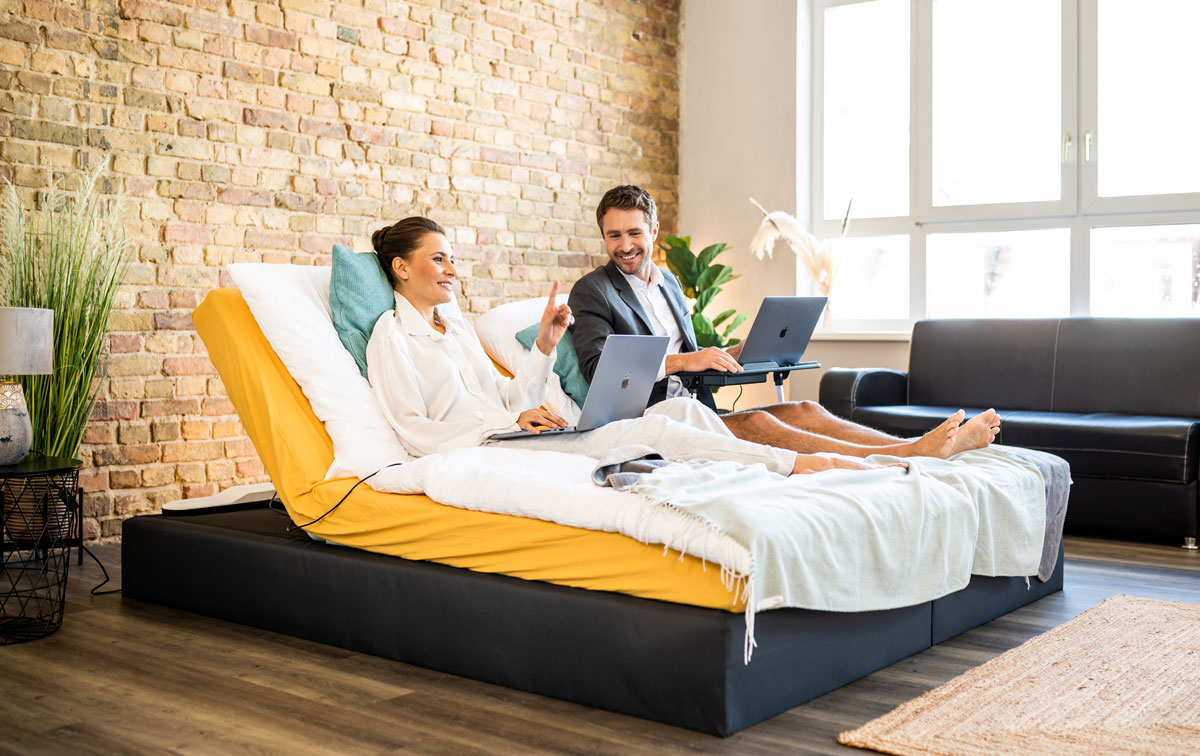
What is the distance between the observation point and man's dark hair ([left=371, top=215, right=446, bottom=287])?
11.1 ft

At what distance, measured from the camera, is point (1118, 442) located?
14.4 ft

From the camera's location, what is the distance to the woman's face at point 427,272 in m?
3.36

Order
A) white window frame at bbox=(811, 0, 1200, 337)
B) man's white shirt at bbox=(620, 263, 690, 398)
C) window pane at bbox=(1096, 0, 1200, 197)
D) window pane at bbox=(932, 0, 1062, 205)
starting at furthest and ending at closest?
1. window pane at bbox=(932, 0, 1062, 205)
2. white window frame at bbox=(811, 0, 1200, 337)
3. window pane at bbox=(1096, 0, 1200, 197)
4. man's white shirt at bbox=(620, 263, 690, 398)

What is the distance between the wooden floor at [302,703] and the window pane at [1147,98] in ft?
10.9

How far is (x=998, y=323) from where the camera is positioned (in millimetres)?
5496

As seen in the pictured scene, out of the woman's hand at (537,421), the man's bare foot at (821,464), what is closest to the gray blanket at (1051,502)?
the man's bare foot at (821,464)

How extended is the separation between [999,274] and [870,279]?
74 centimetres

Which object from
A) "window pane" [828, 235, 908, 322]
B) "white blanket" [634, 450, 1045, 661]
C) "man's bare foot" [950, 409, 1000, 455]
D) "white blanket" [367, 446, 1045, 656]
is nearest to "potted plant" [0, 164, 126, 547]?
"white blanket" [367, 446, 1045, 656]

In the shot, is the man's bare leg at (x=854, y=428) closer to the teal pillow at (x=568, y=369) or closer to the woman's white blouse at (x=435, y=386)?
the teal pillow at (x=568, y=369)

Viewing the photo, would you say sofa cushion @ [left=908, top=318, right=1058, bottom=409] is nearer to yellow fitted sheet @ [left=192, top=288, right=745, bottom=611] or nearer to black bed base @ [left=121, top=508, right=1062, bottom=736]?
black bed base @ [left=121, top=508, right=1062, bottom=736]

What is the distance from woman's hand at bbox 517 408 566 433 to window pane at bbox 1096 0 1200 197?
3.92 meters

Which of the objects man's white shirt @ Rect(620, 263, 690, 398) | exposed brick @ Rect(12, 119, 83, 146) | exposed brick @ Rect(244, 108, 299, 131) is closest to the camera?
man's white shirt @ Rect(620, 263, 690, 398)

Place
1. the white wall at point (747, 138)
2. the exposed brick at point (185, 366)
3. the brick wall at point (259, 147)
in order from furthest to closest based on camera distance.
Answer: the white wall at point (747, 138)
the exposed brick at point (185, 366)
the brick wall at point (259, 147)

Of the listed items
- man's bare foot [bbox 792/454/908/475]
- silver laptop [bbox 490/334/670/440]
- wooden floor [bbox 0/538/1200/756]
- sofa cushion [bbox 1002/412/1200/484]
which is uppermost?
silver laptop [bbox 490/334/670/440]
